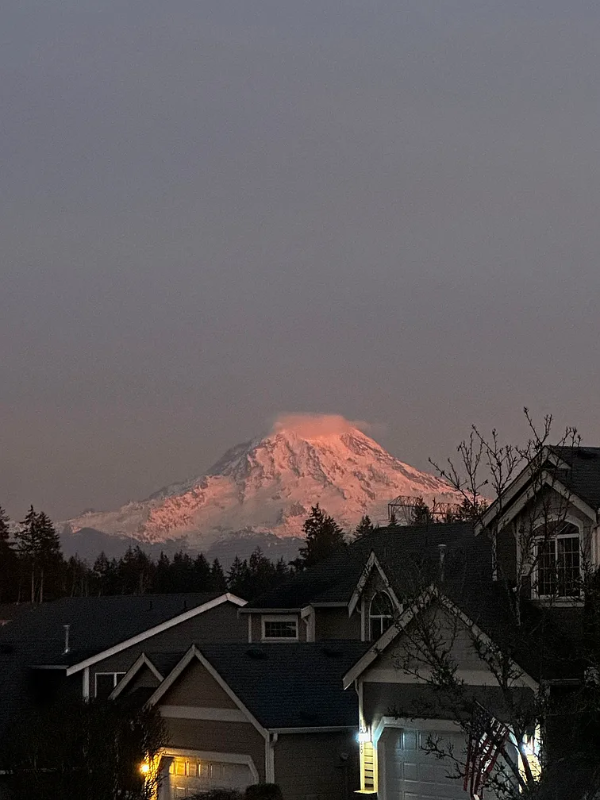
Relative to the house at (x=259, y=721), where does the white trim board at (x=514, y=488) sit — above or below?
above

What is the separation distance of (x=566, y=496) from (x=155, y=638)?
22.3 metres

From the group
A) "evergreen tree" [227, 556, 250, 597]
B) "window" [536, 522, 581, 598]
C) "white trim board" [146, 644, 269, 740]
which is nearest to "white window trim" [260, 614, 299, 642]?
"white trim board" [146, 644, 269, 740]

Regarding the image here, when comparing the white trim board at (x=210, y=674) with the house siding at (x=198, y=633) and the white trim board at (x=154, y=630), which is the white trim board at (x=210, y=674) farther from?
the house siding at (x=198, y=633)

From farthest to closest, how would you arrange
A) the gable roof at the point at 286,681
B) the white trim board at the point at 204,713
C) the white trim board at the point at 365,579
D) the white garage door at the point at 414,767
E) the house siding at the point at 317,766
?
the white trim board at the point at 365,579, the white trim board at the point at 204,713, the gable roof at the point at 286,681, the house siding at the point at 317,766, the white garage door at the point at 414,767

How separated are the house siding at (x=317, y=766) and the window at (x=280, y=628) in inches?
395

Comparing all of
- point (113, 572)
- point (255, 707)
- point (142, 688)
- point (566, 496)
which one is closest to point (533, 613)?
point (566, 496)

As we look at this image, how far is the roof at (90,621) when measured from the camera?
4562cm

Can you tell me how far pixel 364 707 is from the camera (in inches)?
1126

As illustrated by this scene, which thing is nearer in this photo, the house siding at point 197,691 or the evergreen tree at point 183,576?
the house siding at point 197,691

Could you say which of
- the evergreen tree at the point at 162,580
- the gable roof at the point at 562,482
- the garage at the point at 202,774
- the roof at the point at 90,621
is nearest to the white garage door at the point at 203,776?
the garage at the point at 202,774

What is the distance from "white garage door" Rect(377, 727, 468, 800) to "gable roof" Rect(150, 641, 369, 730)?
175 cm

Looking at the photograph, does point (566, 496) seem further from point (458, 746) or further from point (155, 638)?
point (155, 638)

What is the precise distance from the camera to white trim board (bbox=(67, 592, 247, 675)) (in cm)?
4191

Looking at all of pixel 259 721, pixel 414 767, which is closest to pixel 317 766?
pixel 259 721
